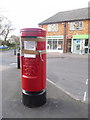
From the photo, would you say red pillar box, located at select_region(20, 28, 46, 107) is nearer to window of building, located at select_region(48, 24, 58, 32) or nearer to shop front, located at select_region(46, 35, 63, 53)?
shop front, located at select_region(46, 35, 63, 53)

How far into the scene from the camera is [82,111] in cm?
304

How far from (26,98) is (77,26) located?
18.0 m

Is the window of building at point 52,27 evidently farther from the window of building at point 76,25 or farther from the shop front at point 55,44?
the window of building at point 76,25

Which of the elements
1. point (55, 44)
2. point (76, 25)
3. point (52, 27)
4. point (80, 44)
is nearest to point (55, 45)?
point (55, 44)

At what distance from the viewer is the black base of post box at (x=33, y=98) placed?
3.15 meters

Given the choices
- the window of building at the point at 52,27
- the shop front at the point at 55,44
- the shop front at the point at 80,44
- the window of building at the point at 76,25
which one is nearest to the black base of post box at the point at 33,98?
the shop front at the point at 80,44

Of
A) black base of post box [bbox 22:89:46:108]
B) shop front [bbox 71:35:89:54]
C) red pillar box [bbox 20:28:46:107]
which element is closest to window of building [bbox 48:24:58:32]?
shop front [bbox 71:35:89:54]

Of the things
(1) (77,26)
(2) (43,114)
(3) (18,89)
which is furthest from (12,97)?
(1) (77,26)

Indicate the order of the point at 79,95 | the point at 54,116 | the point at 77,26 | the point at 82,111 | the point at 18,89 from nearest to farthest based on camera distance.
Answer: the point at 54,116
the point at 82,111
the point at 79,95
the point at 18,89
the point at 77,26

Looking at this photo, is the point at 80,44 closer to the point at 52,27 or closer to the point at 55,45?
the point at 55,45

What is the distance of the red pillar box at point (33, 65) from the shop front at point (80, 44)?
54.1 feet

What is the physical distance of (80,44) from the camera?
18.8m

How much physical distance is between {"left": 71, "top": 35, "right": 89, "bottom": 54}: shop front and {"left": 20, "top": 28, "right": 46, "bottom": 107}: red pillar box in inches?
649

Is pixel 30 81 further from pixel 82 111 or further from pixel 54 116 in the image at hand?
pixel 82 111
